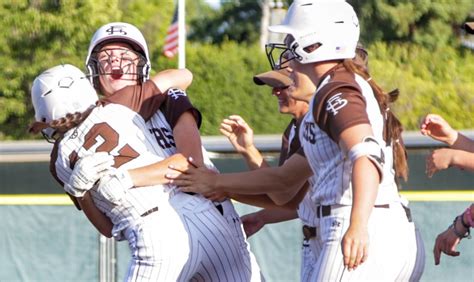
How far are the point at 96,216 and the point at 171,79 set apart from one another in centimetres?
72

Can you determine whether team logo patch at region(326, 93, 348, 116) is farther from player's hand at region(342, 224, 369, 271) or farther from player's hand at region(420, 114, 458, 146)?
player's hand at region(420, 114, 458, 146)

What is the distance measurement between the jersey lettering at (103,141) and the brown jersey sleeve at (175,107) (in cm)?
24

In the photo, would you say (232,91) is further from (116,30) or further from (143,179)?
(143,179)

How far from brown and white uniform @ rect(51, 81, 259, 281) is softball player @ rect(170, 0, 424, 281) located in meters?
0.64

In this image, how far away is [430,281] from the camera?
8117mm

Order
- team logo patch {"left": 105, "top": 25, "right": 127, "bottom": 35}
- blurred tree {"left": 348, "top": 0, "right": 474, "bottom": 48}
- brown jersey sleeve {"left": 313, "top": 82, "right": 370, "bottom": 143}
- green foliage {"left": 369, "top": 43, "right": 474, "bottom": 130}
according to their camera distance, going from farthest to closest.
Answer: blurred tree {"left": 348, "top": 0, "right": 474, "bottom": 48}, green foliage {"left": 369, "top": 43, "right": 474, "bottom": 130}, team logo patch {"left": 105, "top": 25, "right": 127, "bottom": 35}, brown jersey sleeve {"left": 313, "top": 82, "right": 370, "bottom": 143}

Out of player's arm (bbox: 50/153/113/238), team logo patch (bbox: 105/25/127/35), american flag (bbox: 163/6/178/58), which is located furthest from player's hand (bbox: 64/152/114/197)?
american flag (bbox: 163/6/178/58)

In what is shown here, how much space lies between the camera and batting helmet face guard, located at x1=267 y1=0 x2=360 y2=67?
4539 mm

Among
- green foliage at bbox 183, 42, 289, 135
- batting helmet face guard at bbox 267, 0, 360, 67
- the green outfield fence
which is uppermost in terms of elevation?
batting helmet face guard at bbox 267, 0, 360, 67

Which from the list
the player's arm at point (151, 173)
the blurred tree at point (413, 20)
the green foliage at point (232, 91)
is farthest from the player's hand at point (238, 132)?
the blurred tree at point (413, 20)

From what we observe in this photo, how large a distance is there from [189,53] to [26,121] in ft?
19.3

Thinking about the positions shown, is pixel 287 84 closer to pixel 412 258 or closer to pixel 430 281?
pixel 412 258

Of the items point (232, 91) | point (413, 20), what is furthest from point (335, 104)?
point (413, 20)

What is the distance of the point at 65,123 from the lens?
16.5 ft
